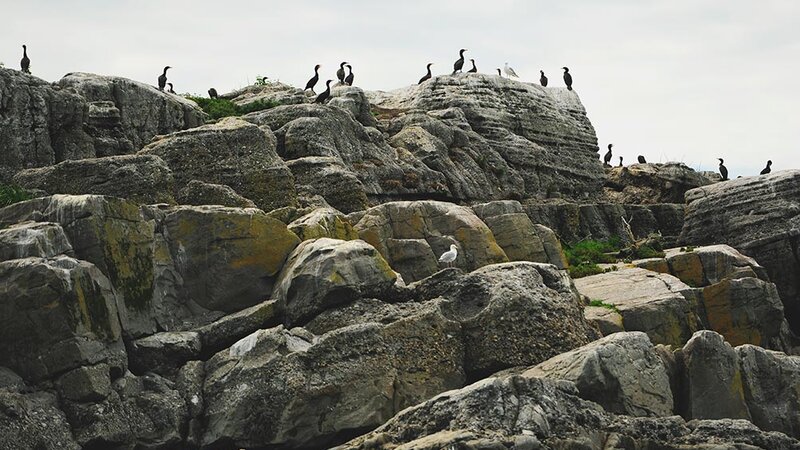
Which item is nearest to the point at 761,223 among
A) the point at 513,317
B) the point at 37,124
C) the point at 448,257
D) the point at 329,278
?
the point at 448,257

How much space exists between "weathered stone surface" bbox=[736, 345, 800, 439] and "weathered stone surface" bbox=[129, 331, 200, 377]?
450 inches

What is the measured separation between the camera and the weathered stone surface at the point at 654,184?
172 ft

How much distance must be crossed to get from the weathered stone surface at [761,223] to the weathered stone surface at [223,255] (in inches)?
881

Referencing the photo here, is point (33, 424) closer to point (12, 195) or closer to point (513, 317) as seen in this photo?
point (12, 195)

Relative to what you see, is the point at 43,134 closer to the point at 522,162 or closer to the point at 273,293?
the point at 273,293

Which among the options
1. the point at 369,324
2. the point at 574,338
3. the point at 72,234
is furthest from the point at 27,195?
the point at 574,338

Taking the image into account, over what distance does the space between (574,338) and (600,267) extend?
14.9 m

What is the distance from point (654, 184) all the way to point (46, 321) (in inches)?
1441

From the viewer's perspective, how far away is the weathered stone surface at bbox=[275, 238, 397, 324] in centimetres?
2384

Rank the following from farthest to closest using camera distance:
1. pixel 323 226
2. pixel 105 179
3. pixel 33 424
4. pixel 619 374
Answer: pixel 105 179 → pixel 323 226 → pixel 619 374 → pixel 33 424

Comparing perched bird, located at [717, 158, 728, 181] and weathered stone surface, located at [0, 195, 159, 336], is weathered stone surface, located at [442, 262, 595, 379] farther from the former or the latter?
perched bird, located at [717, 158, 728, 181]

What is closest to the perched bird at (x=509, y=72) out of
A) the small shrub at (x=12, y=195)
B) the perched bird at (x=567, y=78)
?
the perched bird at (x=567, y=78)

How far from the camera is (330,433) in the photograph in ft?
71.7

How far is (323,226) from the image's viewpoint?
90.1ft
